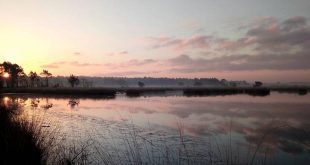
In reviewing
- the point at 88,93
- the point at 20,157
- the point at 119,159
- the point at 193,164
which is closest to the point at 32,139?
the point at 20,157

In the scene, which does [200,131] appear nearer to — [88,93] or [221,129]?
[221,129]

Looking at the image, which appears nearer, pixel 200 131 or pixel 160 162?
pixel 160 162

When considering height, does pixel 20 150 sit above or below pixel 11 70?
below

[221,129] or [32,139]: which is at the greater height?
[32,139]

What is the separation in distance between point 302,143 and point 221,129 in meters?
6.46

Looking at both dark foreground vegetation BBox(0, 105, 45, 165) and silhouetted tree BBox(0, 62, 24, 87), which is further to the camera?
silhouetted tree BBox(0, 62, 24, 87)

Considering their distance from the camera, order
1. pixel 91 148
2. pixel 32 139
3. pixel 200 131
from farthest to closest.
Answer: pixel 200 131 → pixel 91 148 → pixel 32 139

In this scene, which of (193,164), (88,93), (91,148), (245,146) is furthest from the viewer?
(88,93)

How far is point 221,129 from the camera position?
23516mm

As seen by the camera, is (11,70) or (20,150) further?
(11,70)

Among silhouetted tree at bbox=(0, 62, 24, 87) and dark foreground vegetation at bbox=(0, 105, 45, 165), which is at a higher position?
silhouetted tree at bbox=(0, 62, 24, 87)

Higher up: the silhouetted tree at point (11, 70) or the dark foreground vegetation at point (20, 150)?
the silhouetted tree at point (11, 70)

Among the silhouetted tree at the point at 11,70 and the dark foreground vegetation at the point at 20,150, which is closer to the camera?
the dark foreground vegetation at the point at 20,150

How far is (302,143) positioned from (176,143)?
680 cm
